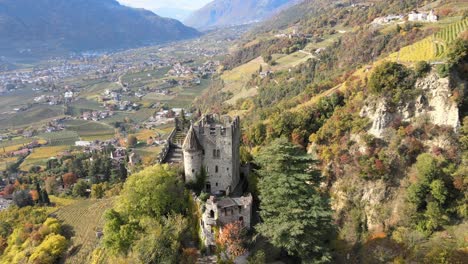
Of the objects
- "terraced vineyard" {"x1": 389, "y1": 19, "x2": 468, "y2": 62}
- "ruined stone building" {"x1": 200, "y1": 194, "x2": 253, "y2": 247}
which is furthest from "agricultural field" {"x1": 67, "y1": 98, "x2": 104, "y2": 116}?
"ruined stone building" {"x1": 200, "y1": 194, "x2": 253, "y2": 247}

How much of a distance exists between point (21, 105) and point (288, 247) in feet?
653

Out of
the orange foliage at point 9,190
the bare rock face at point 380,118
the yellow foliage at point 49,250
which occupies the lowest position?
the yellow foliage at point 49,250

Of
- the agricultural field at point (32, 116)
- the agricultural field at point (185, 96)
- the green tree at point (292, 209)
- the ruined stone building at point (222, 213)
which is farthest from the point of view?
the agricultural field at point (185, 96)

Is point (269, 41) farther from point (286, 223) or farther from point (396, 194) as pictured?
point (286, 223)

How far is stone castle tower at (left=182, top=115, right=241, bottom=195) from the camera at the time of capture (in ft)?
121

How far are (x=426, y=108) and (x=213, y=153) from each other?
2680 cm

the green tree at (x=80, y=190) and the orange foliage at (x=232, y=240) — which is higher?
the orange foliage at (x=232, y=240)

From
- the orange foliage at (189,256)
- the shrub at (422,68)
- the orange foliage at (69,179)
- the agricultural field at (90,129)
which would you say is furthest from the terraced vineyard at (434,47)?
the agricultural field at (90,129)

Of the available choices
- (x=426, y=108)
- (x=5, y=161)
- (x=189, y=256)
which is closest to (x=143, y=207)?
(x=189, y=256)

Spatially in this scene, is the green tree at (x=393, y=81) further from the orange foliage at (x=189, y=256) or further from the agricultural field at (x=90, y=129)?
the agricultural field at (x=90, y=129)

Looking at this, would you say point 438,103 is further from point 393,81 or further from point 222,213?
point 222,213

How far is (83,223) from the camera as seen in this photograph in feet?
199

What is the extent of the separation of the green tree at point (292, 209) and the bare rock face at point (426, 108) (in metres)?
16.4

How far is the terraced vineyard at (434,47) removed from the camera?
158 ft
